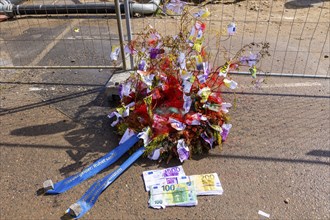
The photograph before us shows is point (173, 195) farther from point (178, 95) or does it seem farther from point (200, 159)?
point (178, 95)

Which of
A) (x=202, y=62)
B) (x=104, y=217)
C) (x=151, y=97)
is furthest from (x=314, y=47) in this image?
(x=104, y=217)

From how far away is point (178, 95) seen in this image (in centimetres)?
371

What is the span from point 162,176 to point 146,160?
28 cm

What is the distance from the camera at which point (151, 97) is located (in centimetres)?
349

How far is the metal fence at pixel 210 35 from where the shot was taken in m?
5.38

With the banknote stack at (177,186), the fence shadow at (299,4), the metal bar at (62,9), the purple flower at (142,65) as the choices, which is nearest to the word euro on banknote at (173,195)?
the banknote stack at (177,186)

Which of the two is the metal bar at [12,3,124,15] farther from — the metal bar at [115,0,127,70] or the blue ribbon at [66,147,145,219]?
the blue ribbon at [66,147,145,219]

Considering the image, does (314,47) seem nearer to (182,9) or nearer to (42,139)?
(182,9)

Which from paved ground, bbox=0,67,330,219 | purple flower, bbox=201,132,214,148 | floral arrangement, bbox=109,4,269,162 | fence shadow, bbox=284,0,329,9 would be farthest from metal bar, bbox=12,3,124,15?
purple flower, bbox=201,132,214,148

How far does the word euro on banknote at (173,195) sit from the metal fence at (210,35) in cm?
215

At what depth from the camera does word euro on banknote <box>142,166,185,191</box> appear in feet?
10.2

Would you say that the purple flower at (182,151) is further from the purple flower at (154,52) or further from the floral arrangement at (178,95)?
the purple flower at (154,52)

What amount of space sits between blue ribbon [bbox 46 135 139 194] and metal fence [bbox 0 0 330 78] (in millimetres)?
1626

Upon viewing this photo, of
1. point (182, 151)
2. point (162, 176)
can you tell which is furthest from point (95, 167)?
point (182, 151)
